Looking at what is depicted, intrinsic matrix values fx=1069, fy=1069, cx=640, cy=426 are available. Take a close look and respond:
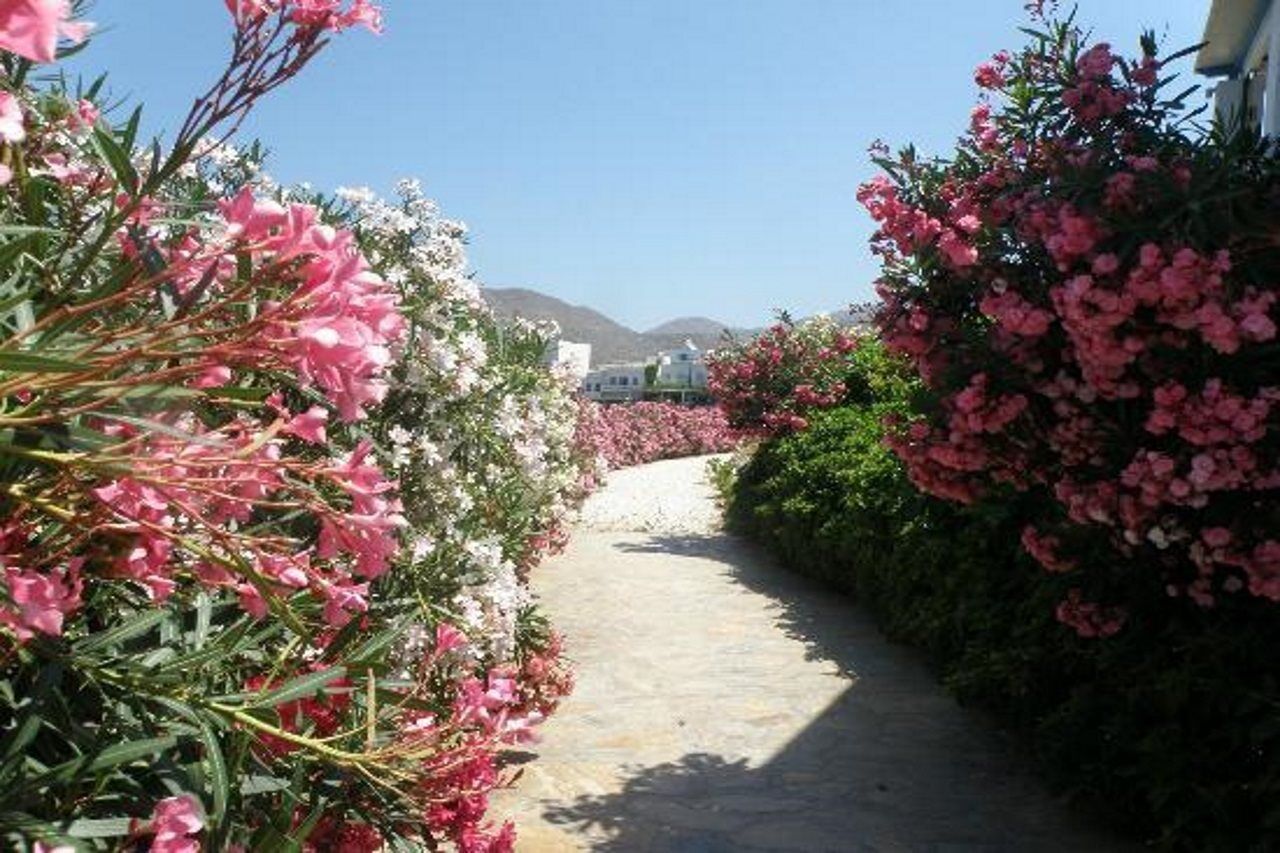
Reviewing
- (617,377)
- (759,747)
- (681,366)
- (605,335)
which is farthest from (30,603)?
(605,335)

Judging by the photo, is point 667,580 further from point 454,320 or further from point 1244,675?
point 1244,675

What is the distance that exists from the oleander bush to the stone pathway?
0.49 meters

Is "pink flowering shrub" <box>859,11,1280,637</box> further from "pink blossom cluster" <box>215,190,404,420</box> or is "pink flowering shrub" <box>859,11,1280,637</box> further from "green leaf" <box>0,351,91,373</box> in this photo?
"green leaf" <box>0,351,91,373</box>

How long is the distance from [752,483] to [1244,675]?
10076 millimetres

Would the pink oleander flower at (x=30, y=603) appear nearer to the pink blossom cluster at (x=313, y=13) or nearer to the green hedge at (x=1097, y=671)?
the pink blossom cluster at (x=313, y=13)

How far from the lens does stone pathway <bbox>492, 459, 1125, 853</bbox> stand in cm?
462

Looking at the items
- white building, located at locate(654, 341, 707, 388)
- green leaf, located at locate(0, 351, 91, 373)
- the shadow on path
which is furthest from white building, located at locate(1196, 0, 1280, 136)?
white building, located at locate(654, 341, 707, 388)

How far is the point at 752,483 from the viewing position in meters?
13.7

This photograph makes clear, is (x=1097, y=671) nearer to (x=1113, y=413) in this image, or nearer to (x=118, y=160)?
(x=1113, y=413)

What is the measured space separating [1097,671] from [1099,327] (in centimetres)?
218

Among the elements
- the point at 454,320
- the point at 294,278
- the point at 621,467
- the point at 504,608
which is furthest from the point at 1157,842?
the point at 621,467

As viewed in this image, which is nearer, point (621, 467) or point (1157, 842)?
point (1157, 842)

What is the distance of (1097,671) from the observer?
4727 mm

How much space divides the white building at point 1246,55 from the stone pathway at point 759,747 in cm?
395
